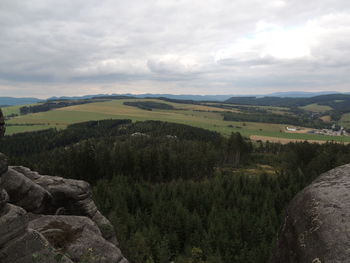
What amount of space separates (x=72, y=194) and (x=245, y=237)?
50759 mm

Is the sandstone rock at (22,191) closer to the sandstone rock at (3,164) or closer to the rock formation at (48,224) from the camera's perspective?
the rock formation at (48,224)

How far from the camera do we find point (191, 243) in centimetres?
5819

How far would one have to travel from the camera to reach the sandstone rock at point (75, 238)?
17547mm

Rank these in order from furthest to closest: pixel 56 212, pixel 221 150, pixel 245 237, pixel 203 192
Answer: pixel 221 150, pixel 203 192, pixel 245 237, pixel 56 212

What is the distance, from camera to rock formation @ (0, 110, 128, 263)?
14016 mm

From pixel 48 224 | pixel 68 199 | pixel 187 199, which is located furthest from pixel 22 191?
pixel 187 199

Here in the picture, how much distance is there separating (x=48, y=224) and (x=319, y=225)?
18708mm

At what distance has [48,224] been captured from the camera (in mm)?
19453

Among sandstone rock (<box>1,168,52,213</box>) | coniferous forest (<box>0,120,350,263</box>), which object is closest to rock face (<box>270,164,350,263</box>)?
coniferous forest (<box>0,120,350,263</box>)

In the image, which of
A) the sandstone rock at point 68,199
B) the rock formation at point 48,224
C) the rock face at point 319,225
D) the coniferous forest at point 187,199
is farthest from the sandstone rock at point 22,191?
the rock face at point 319,225

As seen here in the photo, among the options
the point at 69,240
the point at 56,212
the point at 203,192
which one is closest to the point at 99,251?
the point at 69,240

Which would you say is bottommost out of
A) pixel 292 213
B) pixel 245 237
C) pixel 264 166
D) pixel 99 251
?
pixel 264 166

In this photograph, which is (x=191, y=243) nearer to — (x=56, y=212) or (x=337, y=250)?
(x=56, y=212)

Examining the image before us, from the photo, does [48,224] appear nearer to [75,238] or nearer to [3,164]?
[75,238]
